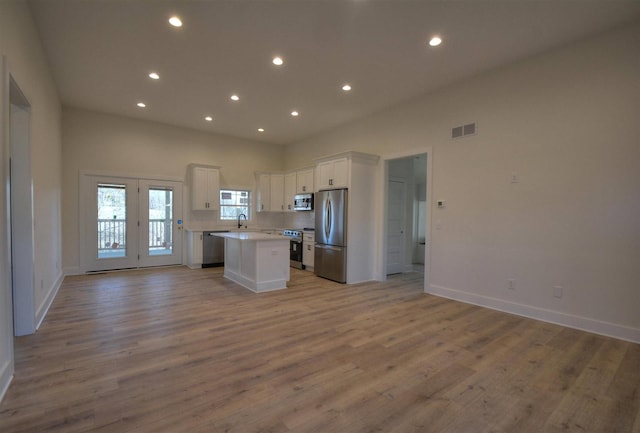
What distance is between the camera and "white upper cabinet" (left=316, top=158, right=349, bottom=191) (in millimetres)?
5500

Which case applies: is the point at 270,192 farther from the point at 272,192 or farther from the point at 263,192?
the point at 263,192

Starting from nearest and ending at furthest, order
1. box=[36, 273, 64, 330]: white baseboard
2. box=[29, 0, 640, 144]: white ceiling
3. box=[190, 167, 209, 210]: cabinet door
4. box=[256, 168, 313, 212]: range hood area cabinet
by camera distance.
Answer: box=[29, 0, 640, 144]: white ceiling < box=[36, 273, 64, 330]: white baseboard < box=[190, 167, 209, 210]: cabinet door < box=[256, 168, 313, 212]: range hood area cabinet

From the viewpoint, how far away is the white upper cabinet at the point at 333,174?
5500mm

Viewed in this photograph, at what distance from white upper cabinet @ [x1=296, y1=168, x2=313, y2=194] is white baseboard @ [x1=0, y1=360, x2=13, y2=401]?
18.3 ft

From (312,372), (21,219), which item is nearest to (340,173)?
(312,372)

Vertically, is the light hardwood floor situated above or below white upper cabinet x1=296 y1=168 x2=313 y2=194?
below

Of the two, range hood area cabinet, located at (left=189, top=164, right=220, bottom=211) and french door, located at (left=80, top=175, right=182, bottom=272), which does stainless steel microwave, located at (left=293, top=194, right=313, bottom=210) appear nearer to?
range hood area cabinet, located at (left=189, top=164, right=220, bottom=211)

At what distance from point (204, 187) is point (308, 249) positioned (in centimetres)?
294

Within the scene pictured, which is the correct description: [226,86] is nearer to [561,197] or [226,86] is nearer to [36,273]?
[36,273]

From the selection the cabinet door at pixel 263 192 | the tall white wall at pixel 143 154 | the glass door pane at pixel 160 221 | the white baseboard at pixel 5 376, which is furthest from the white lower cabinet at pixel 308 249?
the white baseboard at pixel 5 376

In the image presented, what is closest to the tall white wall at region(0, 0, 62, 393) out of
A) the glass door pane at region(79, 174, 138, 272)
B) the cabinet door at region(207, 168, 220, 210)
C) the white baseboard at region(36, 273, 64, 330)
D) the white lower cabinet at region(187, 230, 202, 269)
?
the white baseboard at region(36, 273, 64, 330)

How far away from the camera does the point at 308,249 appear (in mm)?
6695

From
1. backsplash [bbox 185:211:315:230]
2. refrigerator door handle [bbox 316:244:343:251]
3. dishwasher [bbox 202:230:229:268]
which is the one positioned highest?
backsplash [bbox 185:211:315:230]

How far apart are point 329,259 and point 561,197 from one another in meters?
3.65
